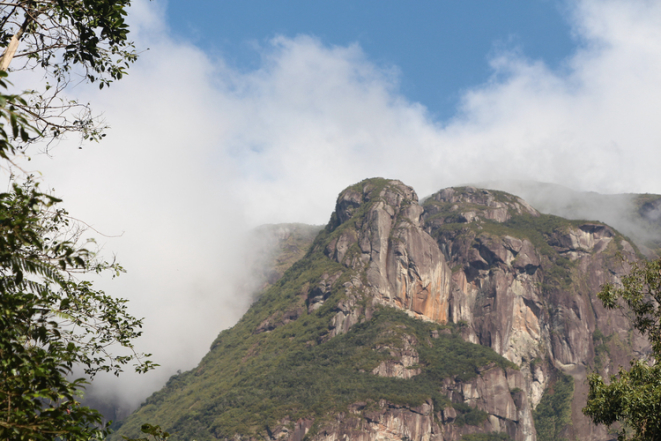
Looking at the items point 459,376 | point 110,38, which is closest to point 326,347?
point 459,376

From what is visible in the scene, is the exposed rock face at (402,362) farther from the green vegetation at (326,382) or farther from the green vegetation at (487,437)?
the green vegetation at (487,437)

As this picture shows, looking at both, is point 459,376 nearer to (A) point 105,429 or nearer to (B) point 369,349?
(B) point 369,349

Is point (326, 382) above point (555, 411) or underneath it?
underneath

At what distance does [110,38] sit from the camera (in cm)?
1443

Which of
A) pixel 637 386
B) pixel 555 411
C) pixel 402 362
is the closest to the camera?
pixel 637 386

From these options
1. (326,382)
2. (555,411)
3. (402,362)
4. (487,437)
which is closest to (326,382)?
(326,382)

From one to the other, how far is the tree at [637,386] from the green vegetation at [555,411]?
183118 mm

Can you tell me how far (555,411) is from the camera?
189m

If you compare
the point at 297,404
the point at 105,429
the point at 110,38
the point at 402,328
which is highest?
the point at 402,328

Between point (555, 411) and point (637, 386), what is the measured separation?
19206 cm

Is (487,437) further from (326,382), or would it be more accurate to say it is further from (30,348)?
(30,348)

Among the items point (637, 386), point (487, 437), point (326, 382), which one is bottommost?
point (637, 386)

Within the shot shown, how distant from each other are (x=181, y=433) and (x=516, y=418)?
109977mm

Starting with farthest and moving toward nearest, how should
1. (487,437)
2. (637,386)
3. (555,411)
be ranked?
(555,411), (487,437), (637,386)
